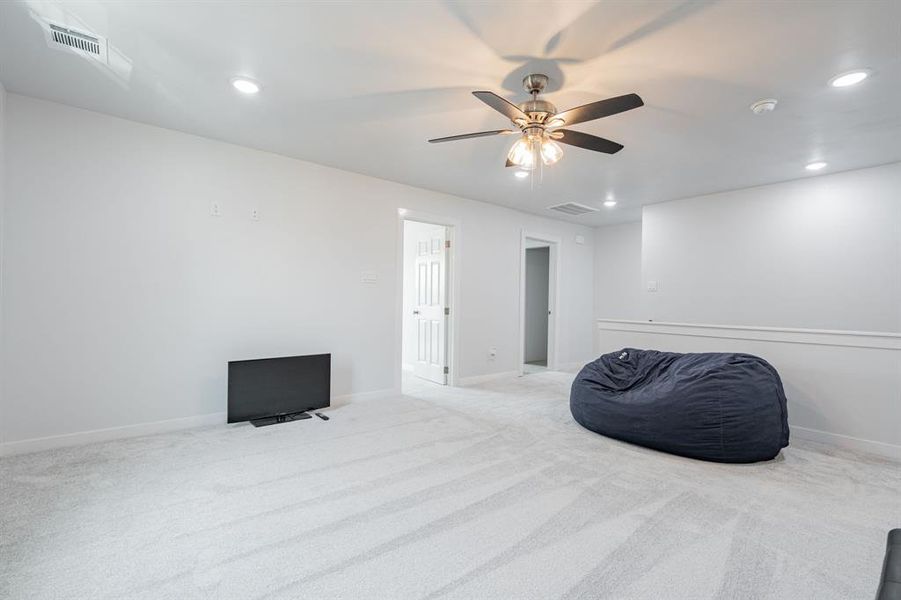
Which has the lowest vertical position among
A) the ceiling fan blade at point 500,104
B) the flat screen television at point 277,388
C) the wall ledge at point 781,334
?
the flat screen television at point 277,388

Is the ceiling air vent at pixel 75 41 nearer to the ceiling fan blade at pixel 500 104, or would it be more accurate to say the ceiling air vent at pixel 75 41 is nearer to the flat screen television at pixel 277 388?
the ceiling fan blade at pixel 500 104

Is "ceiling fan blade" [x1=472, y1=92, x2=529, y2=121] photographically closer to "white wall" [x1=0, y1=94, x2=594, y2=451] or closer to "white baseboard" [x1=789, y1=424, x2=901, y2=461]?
"white wall" [x1=0, y1=94, x2=594, y2=451]

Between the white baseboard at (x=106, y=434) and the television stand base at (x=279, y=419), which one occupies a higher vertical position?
the white baseboard at (x=106, y=434)

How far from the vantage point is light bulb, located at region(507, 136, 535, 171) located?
269cm

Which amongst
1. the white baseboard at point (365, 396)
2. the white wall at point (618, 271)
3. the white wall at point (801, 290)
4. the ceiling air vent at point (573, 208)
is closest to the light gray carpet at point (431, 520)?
the white wall at point (801, 290)

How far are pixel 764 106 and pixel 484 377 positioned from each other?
4139mm

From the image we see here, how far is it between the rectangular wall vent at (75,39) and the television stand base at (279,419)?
2.89 m

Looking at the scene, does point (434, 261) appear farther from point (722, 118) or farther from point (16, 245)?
point (16, 245)

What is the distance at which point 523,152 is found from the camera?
2.71 m

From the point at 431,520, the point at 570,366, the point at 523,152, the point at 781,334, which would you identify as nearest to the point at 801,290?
the point at 781,334

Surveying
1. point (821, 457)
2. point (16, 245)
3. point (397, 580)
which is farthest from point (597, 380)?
point (16, 245)

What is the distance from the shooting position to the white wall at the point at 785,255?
4012mm

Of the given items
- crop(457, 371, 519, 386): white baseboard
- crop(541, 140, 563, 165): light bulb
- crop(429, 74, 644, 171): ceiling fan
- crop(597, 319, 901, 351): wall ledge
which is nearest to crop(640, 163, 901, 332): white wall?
crop(597, 319, 901, 351): wall ledge

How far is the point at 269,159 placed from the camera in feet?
13.0
